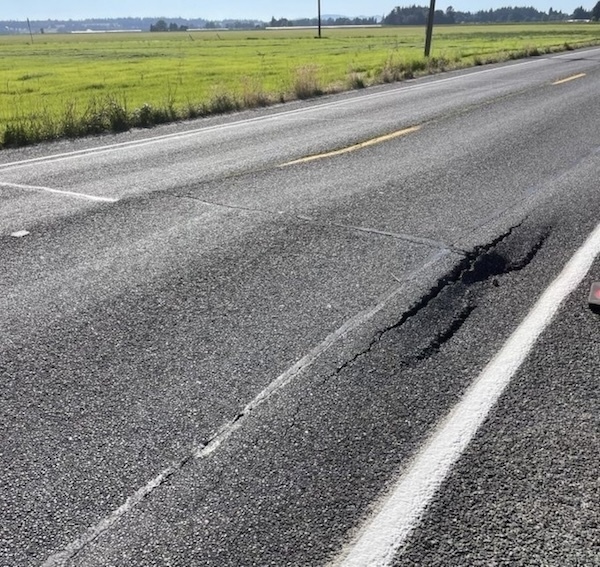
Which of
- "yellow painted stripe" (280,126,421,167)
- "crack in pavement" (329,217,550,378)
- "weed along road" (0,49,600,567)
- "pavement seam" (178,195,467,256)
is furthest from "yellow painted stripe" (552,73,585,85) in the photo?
"pavement seam" (178,195,467,256)

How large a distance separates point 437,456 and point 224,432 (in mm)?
878

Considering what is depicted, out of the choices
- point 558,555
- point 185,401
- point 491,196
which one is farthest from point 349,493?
point 491,196

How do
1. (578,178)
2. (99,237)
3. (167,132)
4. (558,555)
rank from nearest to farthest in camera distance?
(558,555) → (99,237) → (578,178) → (167,132)

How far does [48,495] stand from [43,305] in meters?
1.78

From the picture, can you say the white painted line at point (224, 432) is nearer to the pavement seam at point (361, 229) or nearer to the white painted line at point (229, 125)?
the pavement seam at point (361, 229)

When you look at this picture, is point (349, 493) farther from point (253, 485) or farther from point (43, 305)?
point (43, 305)

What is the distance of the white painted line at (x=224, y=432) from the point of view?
2.04 metres

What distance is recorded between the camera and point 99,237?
4.99 metres

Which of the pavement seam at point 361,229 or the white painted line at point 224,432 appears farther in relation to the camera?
the pavement seam at point 361,229

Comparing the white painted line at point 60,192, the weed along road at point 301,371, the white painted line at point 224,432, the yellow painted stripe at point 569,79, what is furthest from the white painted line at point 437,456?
the yellow painted stripe at point 569,79

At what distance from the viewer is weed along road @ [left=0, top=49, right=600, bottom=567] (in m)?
2.12

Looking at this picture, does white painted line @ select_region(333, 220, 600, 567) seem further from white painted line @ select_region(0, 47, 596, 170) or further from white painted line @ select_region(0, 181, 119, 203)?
white painted line @ select_region(0, 47, 596, 170)

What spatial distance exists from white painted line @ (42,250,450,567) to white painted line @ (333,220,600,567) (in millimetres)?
733

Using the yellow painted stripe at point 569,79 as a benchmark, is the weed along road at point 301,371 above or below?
above
